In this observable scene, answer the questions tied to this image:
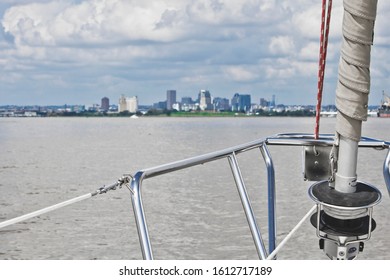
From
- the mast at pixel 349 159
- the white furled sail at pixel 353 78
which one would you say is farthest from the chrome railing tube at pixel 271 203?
the white furled sail at pixel 353 78

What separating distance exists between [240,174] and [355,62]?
3.05 feet

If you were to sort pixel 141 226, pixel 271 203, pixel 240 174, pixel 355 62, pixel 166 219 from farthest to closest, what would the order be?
1. pixel 166 219
2. pixel 271 203
3. pixel 240 174
4. pixel 355 62
5. pixel 141 226

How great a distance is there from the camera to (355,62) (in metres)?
2.41

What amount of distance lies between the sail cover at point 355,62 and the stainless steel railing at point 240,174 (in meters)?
0.72

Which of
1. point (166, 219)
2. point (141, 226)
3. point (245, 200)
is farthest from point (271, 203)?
point (166, 219)

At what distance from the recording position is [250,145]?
3.32m

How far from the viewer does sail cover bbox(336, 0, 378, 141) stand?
238 centimetres

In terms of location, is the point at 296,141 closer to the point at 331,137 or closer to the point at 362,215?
the point at 331,137

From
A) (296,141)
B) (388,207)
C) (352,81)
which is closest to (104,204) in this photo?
(388,207)

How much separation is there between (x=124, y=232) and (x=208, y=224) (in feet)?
7.29

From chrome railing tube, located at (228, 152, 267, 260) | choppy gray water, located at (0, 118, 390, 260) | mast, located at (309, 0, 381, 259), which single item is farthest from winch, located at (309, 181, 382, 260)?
choppy gray water, located at (0, 118, 390, 260)

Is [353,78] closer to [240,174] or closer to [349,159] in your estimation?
[349,159]
